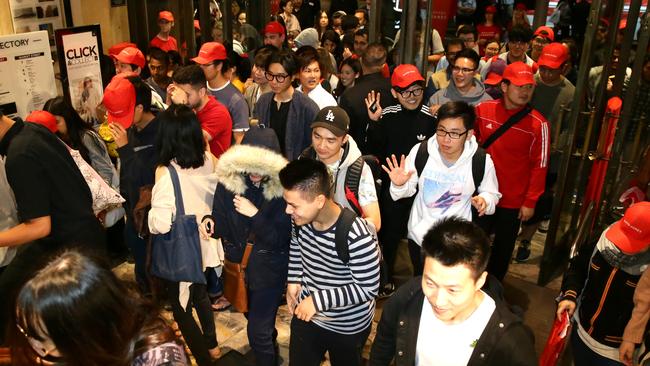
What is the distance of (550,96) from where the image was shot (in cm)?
507

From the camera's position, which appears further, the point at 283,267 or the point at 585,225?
the point at 585,225

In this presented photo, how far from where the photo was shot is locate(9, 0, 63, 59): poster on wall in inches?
224

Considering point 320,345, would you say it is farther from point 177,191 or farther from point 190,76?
point 190,76

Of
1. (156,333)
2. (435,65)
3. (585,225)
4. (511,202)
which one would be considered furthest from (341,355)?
(435,65)

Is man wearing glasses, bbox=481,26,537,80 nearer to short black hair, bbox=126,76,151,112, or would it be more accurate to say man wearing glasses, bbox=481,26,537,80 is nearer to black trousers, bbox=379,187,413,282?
black trousers, bbox=379,187,413,282

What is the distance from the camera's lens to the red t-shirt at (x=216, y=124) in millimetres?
4172

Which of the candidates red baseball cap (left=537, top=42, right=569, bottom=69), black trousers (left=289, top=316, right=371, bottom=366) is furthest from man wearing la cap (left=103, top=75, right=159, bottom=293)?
red baseball cap (left=537, top=42, right=569, bottom=69)

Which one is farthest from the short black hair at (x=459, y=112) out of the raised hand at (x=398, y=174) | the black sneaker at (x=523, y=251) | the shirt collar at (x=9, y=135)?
the shirt collar at (x=9, y=135)

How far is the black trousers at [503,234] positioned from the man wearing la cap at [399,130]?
672 millimetres

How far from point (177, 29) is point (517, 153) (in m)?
5.62

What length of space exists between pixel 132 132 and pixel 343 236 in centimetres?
184

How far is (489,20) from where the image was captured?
9133 millimetres

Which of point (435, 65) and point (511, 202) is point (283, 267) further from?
point (435, 65)

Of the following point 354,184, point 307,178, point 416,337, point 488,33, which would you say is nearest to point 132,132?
point 354,184
